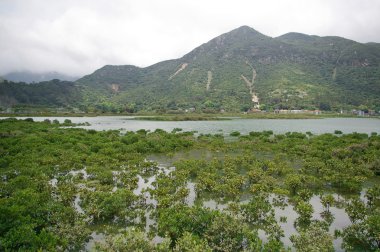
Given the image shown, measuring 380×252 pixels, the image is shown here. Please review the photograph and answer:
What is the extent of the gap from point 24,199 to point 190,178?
48.7 ft

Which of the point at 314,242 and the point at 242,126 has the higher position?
the point at 242,126

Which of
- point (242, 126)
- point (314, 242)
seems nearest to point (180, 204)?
point (314, 242)

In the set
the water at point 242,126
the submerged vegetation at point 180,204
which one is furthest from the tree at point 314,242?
the water at point 242,126

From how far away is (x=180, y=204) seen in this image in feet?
53.0

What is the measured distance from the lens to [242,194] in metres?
21.9

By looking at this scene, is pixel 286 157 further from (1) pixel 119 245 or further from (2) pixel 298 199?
(1) pixel 119 245

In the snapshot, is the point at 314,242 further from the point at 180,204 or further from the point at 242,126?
the point at 242,126

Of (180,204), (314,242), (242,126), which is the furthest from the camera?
(242,126)

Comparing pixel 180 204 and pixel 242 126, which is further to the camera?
pixel 242 126

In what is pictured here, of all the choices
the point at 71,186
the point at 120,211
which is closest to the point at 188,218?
the point at 120,211

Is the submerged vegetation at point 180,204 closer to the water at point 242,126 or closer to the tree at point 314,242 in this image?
the tree at point 314,242

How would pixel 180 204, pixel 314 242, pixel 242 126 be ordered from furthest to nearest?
pixel 242 126 → pixel 180 204 → pixel 314 242

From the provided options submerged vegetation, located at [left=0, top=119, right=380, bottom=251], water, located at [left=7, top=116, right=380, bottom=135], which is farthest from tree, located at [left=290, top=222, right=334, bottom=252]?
water, located at [left=7, top=116, right=380, bottom=135]

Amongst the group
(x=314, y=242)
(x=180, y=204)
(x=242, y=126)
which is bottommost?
(x=314, y=242)
